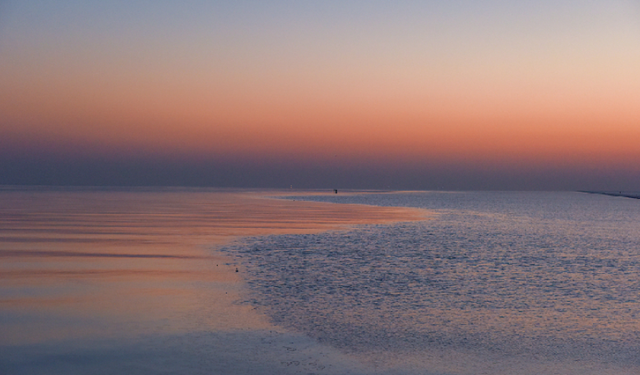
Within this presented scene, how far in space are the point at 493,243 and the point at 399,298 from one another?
1593cm

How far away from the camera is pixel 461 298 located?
14422 mm

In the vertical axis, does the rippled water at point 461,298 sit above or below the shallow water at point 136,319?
above

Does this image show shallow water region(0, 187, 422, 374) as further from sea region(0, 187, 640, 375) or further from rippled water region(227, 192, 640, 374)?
rippled water region(227, 192, 640, 374)

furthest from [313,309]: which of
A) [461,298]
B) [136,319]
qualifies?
[461,298]

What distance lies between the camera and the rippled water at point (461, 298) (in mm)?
10055

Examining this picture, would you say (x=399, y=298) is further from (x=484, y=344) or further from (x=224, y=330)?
(x=224, y=330)

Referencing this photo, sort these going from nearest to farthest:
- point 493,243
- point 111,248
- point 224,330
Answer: point 224,330 < point 111,248 < point 493,243

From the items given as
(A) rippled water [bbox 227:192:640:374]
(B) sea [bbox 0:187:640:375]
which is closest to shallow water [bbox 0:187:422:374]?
(B) sea [bbox 0:187:640:375]

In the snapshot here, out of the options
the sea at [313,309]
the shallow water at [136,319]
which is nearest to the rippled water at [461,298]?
the sea at [313,309]

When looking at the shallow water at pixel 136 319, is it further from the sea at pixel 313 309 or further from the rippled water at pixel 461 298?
the rippled water at pixel 461 298

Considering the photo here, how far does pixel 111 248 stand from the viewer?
77.0ft

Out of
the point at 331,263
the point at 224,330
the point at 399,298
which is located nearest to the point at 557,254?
the point at 331,263

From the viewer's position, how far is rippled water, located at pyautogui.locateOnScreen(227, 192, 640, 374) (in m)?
10.1

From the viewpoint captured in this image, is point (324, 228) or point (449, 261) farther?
point (324, 228)
